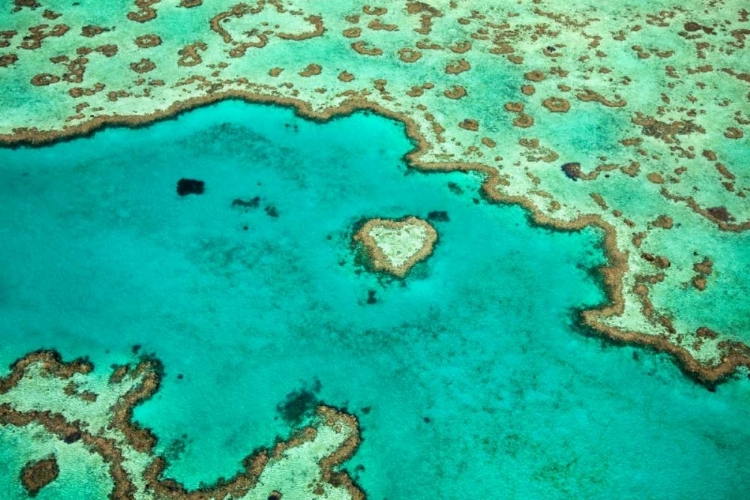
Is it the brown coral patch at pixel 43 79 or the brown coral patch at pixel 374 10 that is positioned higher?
the brown coral patch at pixel 374 10

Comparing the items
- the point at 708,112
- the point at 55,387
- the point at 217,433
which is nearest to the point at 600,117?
the point at 708,112

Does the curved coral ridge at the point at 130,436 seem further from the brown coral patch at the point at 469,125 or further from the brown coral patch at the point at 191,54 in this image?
the brown coral patch at the point at 191,54

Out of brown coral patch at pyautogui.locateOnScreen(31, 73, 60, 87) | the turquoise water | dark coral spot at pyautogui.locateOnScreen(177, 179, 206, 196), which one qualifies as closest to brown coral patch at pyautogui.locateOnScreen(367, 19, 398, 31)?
the turquoise water

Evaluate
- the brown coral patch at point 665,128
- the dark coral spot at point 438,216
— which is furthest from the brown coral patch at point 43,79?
the brown coral patch at point 665,128

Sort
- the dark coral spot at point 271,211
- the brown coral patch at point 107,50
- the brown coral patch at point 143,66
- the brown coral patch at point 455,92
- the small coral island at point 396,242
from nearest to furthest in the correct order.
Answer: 1. the small coral island at point 396,242
2. the dark coral spot at point 271,211
3. the brown coral patch at point 455,92
4. the brown coral patch at point 143,66
5. the brown coral patch at point 107,50

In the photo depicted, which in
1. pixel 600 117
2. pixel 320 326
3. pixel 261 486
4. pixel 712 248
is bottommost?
pixel 261 486

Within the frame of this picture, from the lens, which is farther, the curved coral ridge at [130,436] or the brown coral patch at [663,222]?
the brown coral patch at [663,222]

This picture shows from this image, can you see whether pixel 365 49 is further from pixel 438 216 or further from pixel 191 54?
pixel 438 216

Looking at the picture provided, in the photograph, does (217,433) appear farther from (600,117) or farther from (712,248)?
(600,117)
